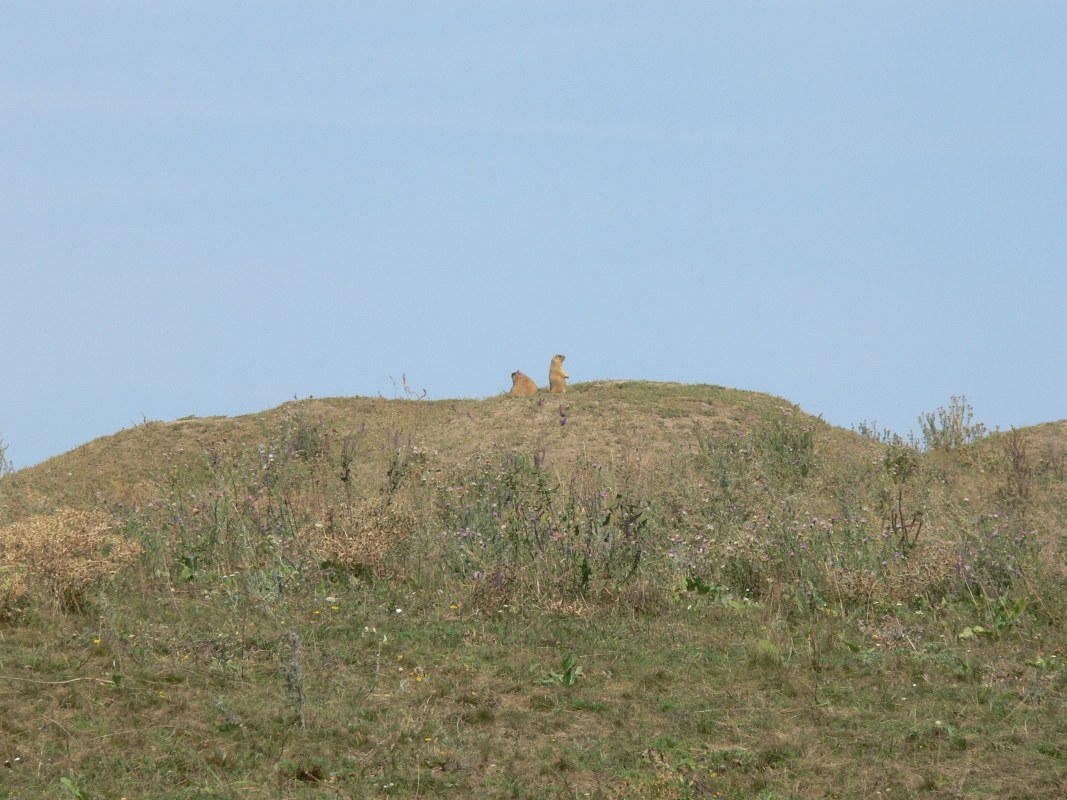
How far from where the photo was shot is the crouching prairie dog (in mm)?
20500

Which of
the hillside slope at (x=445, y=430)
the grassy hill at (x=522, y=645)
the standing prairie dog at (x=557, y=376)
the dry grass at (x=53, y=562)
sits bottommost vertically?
the grassy hill at (x=522, y=645)

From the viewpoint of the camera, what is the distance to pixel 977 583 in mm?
8438

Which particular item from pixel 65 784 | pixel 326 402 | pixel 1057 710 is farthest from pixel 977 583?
pixel 326 402

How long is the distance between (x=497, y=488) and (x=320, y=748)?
16.3ft

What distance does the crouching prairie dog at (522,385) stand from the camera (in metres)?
20.5

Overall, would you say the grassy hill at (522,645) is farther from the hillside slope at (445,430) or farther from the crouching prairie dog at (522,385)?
the crouching prairie dog at (522,385)

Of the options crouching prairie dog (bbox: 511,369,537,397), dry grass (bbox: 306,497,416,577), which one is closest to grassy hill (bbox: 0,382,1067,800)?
dry grass (bbox: 306,497,416,577)

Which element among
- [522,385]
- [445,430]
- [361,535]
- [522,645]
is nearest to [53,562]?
[361,535]

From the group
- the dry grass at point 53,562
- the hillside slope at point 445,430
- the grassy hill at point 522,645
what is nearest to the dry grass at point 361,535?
the grassy hill at point 522,645

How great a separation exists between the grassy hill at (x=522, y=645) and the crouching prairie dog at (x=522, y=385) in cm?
815

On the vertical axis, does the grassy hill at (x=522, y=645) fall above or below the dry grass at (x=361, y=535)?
below

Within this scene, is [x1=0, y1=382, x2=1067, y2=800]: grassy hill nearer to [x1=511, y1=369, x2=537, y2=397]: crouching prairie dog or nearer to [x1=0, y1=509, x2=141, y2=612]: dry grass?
[x1=0, y1=509, x2=141, y2=612]: dry grass

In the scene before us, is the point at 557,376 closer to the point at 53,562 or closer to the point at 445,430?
the point at 445,430

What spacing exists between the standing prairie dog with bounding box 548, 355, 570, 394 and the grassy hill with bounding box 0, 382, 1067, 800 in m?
8.53
